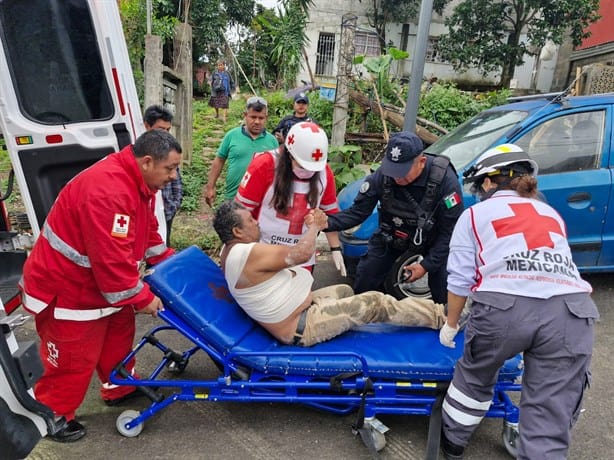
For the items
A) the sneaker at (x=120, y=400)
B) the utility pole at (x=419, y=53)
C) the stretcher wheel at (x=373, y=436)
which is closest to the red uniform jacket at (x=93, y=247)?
the sneaker at (x=120, y=400)

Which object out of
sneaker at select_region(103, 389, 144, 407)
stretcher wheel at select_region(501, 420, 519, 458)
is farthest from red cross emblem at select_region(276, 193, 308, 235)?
stretcher wheel at select_region(501, 420, 519, 458)

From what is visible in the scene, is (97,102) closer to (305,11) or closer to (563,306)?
(563,306)

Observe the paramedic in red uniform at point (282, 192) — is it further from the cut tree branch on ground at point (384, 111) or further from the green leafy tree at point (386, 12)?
the green leafy tree at point (386, 12)

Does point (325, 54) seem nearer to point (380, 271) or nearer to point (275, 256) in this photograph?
point (380, 271)

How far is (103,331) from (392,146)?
6.71ft

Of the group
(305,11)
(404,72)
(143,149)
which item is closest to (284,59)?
(305,11)

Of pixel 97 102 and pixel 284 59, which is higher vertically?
pixel 284 59

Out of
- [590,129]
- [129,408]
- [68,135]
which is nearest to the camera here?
[129,408]

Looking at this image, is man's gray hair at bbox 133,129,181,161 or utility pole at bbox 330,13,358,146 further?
utility pole at bbox 330,13,358,146

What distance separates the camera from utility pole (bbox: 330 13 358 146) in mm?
6875

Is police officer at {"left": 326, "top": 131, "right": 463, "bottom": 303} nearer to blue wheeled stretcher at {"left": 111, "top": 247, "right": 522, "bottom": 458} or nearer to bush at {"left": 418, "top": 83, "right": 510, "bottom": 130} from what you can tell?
blue wheeled stretcher at {"left": 111, "top": 247, "right": 522, "bottom": 458}

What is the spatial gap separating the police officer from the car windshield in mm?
1108

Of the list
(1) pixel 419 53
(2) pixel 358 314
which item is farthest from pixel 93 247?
(1) pixel 419 53

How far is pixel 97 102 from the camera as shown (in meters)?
3.36
